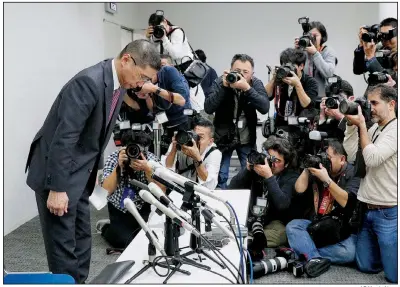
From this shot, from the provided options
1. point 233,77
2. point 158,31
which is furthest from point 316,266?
point 158,31

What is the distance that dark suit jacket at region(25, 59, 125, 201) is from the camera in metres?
1.88

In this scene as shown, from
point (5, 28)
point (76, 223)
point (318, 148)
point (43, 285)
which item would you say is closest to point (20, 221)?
point (5, 28)

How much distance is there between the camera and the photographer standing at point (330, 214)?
286 centimetres

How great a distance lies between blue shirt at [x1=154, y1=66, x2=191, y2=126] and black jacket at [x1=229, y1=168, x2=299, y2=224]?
23.5 inches

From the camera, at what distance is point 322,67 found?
11.7ft

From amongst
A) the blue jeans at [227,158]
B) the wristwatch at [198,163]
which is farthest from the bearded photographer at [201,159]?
the blue jeans at [227,158]

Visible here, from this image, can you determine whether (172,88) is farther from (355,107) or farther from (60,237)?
(60,237)

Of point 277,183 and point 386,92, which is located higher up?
point 386,92

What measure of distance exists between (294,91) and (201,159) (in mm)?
871

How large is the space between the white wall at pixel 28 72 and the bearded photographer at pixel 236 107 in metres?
1.38

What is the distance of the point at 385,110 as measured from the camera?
8.48 ft

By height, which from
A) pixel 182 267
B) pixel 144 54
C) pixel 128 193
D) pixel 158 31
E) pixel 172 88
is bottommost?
pixel 128 193

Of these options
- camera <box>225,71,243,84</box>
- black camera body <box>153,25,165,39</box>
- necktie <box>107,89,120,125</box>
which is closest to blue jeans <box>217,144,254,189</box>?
camera <box>225,71,243,84</box>

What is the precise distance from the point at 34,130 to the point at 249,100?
1.74 metres
